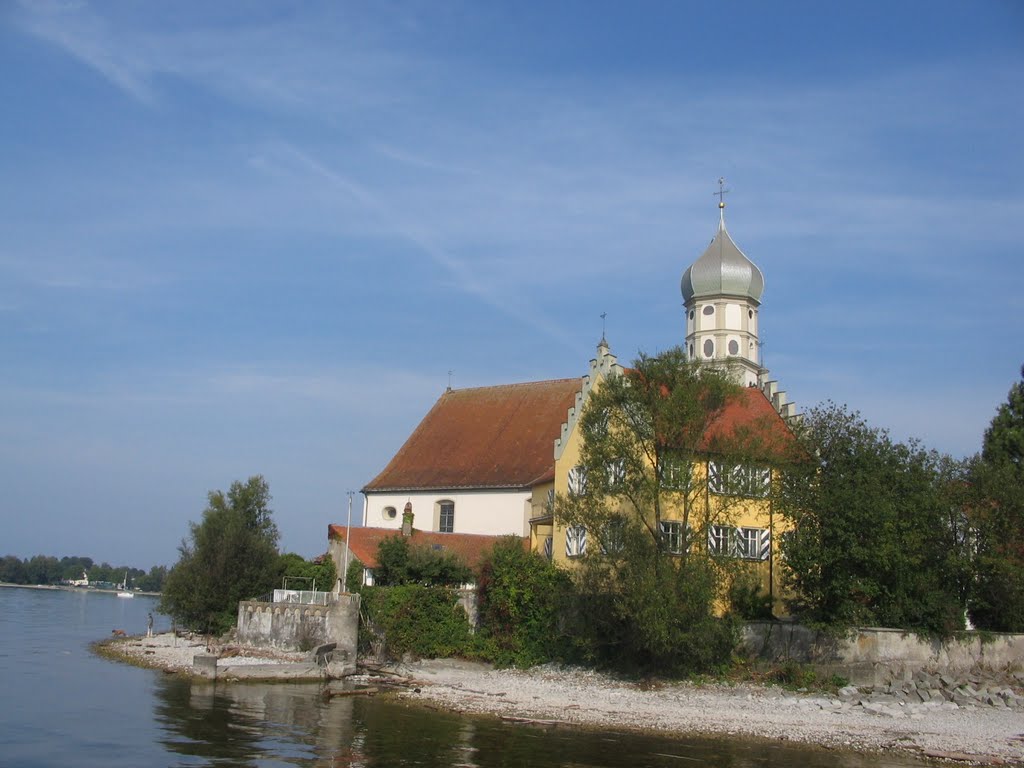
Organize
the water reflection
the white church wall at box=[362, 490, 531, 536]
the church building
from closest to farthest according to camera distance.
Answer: the water reflection < the church building < the white church wall at box=[362, 490, 531, 536]

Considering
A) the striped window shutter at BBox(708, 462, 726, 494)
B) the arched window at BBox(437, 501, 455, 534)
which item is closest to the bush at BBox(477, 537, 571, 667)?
the striped window shutter at BBox(708, 462, 726, 494)

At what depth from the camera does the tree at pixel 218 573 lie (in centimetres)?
5128

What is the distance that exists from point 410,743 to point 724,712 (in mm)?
9917

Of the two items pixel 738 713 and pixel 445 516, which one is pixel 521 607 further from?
pixel 445 516

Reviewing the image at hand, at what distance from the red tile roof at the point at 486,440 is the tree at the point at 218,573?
21.3 feet

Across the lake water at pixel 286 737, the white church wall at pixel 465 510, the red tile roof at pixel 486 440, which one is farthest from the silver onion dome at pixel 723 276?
the lake water at pixel 286 737

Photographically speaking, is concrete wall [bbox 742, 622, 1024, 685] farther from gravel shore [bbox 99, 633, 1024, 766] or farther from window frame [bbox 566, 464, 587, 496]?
window frame [bbox 566, 464, 587, 496]

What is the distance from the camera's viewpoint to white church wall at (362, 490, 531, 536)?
48.2 meters

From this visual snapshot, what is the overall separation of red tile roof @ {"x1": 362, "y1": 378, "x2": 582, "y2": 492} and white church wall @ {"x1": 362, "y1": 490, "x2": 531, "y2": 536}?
469 mm

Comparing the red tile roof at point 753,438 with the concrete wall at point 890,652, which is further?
the red tile roof at point 753,438

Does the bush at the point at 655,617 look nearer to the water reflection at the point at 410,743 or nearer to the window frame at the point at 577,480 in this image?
the window frame at the point at 577,480

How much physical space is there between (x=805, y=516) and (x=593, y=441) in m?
7.61

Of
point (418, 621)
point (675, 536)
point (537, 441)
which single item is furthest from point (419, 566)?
point (675, 536)

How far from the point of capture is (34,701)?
109 ft
